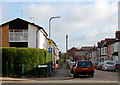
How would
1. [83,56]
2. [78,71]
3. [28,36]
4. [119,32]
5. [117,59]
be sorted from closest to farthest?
[78,71]
[28,36]
[117,59]
[119,32]
[83,56]

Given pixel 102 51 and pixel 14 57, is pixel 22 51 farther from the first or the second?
pixel 102 51

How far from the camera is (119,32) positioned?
51812mm

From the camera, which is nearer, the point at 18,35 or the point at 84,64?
the point at 84,64

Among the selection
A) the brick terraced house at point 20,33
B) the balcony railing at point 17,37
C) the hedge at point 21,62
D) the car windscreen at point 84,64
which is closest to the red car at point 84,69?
the car windscreen at point 84,64

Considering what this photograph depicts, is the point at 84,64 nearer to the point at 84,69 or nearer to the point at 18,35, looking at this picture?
the point at 84,69

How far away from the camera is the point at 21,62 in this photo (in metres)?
23.3

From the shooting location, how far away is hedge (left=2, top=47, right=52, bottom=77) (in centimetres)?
2270

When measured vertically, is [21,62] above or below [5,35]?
below

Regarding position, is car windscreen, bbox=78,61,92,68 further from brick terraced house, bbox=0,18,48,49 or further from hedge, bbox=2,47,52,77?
brick terraced house, bbox=0,18,48,49

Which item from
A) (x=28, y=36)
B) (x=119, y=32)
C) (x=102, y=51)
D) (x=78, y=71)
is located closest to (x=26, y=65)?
(x=78, y=71)

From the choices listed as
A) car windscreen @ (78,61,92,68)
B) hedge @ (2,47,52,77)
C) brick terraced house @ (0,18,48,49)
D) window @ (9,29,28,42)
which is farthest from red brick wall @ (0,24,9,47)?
car windscreen @ (78,61,92,68)

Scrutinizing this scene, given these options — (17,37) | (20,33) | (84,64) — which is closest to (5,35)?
(17,37)

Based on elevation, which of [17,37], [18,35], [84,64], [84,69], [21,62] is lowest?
[84,69]

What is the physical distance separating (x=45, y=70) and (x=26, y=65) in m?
2.15
